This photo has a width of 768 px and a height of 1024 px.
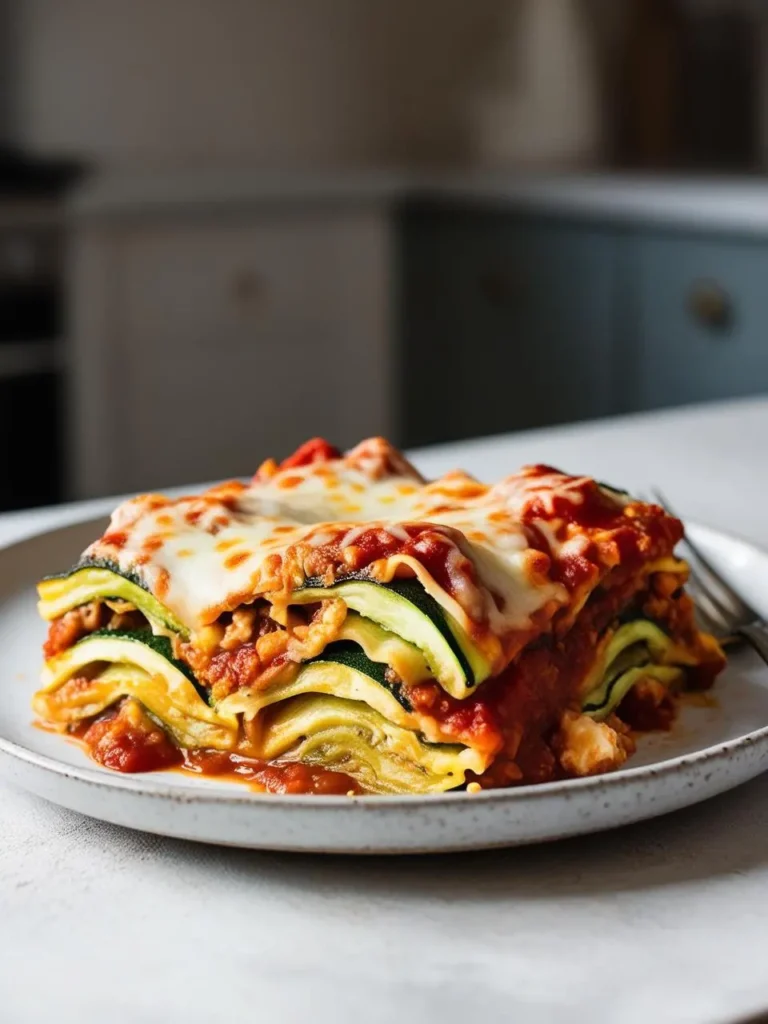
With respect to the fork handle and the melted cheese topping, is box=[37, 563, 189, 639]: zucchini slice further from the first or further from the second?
the fork handle

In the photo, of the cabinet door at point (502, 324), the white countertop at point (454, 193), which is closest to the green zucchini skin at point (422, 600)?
the white countertop at point (454, 193)

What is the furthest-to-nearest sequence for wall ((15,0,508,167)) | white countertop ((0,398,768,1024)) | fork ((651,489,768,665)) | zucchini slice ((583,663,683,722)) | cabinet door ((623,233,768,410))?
wall ((15,0,508,167)), cabinet door ((623,233,768,410)), fork ((651,489,768,665)), zucchini slice ((583,663,683,722)), white countertop ((0,398,768,1024))

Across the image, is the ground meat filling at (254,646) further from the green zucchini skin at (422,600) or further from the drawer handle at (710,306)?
the drawer handle at (710,306)

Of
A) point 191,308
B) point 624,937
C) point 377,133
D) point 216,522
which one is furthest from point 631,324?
point 624,937

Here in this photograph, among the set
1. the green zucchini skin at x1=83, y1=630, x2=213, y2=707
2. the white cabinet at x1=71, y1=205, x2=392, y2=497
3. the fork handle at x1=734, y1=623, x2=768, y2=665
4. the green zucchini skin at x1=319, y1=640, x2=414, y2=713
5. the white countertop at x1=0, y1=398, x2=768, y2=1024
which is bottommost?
the white cabinet at x1=71, y1=205, x2=392, y2=497

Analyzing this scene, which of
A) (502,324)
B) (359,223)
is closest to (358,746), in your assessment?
(502,324)

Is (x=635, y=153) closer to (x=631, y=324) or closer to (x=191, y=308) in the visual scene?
(x=631, y=324)

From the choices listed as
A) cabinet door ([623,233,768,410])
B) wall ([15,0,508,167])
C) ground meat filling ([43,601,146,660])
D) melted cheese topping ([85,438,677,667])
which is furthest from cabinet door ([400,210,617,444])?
ground meat filling ([43,601,146,660])
